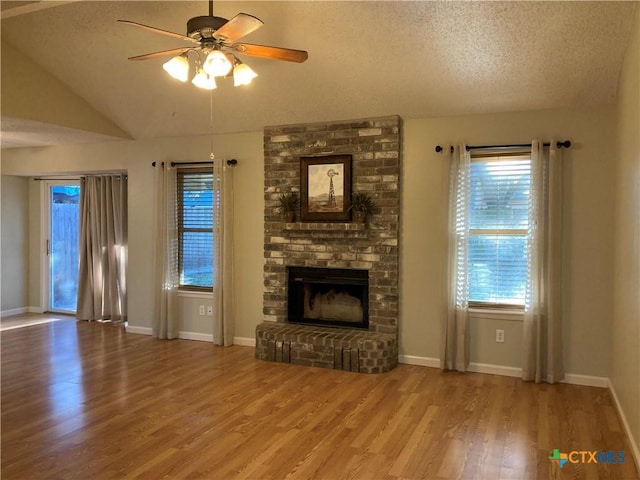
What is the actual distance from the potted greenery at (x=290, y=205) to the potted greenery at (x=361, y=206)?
644mm

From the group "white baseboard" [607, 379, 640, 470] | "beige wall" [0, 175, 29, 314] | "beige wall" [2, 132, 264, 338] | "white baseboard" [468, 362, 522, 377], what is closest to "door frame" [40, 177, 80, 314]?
"beige wall" [0, 175, 29, 314]

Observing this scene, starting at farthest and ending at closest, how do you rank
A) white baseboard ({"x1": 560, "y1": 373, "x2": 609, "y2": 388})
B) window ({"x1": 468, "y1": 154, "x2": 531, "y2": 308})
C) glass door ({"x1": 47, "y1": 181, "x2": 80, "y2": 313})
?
glass door ({"x1": 47, "y1": 181, "x2": 80, "y2": 313}), window ({"x1": 468, "y1": 154, "x2": 531, "y2": 308}), white baseboard ({"x1": 560, "y1": 373, "x2": 609, "y2": 388})

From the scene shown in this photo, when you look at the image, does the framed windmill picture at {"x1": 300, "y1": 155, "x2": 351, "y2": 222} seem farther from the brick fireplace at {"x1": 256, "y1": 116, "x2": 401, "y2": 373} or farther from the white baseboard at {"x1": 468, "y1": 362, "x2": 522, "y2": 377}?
the white baseboard at {"x1": 468, "y1": 362, "x2": 522, "y2": 377}

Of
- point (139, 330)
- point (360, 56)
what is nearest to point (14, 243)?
→ point (139, 330)

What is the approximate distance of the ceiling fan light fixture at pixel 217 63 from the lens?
10.1 ft

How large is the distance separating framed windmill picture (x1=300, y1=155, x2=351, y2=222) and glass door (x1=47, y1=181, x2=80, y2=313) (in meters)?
4.15

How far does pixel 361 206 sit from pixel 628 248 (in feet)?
7.96

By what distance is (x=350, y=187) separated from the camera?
5.39m

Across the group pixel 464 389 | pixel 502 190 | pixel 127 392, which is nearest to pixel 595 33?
pixel 502 190

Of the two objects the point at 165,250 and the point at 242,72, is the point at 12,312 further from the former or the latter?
the point at 242,72

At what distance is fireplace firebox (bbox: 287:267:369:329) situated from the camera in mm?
5461

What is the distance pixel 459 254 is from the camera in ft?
16.2

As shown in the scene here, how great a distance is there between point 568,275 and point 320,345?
2.38m

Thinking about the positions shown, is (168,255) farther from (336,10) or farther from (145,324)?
(336,10)
